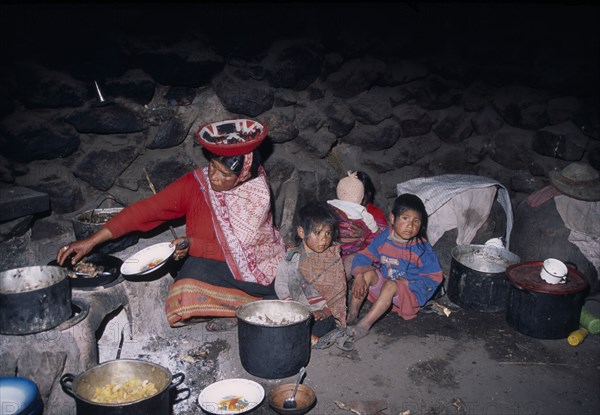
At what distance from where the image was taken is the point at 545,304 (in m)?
3.50

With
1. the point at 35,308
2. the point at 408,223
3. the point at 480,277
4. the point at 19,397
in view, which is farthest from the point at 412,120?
the point at 19,397

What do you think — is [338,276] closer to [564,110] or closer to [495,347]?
[495,347]

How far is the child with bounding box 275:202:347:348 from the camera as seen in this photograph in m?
3.49

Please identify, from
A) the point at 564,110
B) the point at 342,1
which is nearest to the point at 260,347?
the point at 342,1

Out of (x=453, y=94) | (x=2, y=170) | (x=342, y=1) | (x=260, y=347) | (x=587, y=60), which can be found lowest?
(x=260, y=347)

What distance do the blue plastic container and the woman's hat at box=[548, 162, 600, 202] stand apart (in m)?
3.92

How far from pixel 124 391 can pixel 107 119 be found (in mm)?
2074

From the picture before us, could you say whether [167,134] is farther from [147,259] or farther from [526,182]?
[526,182]

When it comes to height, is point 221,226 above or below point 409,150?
below

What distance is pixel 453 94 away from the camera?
4.86 metres

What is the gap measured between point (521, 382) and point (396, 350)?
2.51 ft

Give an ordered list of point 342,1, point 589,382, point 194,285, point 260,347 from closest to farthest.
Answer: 1. point 260,347
2. point 589,382
3. point 194,285
4. point 342,1

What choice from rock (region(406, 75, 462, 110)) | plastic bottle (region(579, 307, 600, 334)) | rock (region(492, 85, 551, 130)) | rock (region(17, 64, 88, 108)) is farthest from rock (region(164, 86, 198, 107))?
plastic bottle (region(579, 307, 600, 334))

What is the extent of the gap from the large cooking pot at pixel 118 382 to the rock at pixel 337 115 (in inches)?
105
